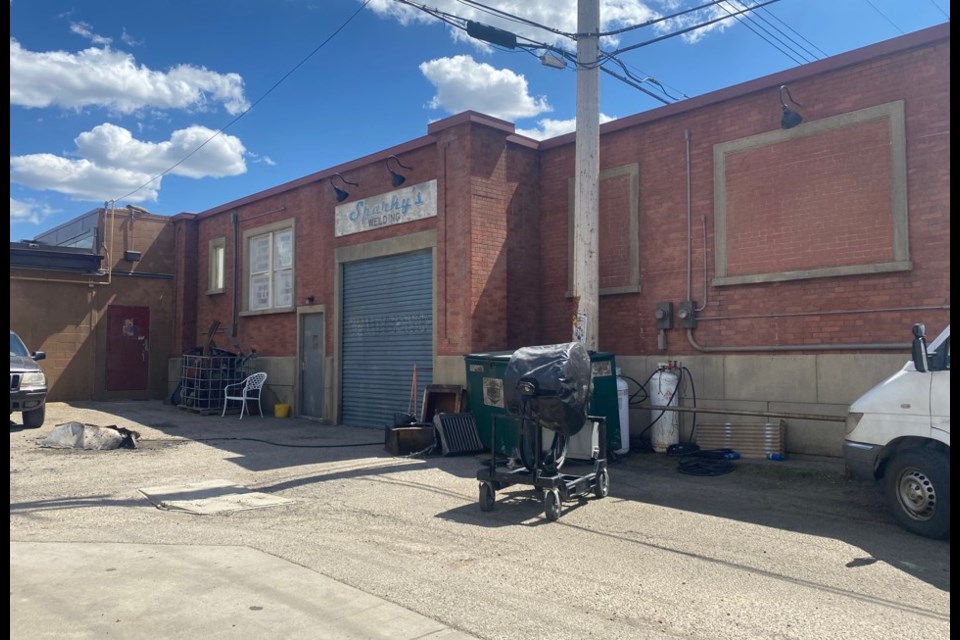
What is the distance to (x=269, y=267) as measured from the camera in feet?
60.4

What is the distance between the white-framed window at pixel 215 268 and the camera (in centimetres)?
2064

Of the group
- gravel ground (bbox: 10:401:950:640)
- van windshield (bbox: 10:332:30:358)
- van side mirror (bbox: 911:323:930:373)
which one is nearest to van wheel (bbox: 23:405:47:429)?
van windshield (bbox: 10:332:30:358)

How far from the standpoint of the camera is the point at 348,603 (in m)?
4.68

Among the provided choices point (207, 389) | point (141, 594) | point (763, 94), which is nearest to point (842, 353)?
point (763, 94)

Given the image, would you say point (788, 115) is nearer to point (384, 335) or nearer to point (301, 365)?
point (384, 335)

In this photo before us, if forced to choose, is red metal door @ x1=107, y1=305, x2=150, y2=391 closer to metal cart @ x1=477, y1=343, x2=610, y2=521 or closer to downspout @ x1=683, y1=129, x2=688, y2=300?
downspout @ x1=683, y1=129, x2=688, y2=300

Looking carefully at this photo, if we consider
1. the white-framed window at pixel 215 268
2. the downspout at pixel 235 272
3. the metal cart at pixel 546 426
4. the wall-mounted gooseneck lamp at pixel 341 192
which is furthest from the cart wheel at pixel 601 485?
the white-framed window at pixel 215 268

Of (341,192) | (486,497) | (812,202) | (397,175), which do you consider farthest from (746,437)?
(341,192)

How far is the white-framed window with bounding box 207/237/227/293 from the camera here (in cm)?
2064

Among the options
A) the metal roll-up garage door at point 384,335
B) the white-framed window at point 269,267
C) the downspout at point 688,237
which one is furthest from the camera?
the white-framed window at point 269,267

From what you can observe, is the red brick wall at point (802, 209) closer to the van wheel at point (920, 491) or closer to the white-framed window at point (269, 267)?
the van wheel at point (920, 491)

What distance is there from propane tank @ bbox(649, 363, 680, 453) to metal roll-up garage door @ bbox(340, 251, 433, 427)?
4.15 meters

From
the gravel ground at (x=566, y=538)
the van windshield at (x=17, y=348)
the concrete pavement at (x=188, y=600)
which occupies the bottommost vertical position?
the gravel ground at (x=566, y=538)

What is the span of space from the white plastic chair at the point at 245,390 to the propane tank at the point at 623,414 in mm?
9151
